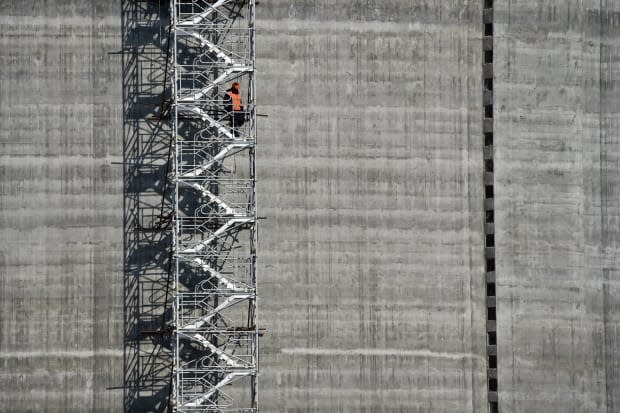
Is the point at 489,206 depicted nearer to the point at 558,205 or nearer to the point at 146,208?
the point at 558,205

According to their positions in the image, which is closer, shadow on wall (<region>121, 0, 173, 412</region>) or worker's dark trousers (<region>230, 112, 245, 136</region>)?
worker's dark trousers (<region>230, 112, 245, 136</region>)

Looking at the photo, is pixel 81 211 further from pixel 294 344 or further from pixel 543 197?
pixel 543 197

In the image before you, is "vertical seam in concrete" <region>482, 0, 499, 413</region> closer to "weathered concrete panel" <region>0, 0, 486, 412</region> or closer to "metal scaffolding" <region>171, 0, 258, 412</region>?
"weathered concrete panel" <region>0, 0, 486, 412</region>

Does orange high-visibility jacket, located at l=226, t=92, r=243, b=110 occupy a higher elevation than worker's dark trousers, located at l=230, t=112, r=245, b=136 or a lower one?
higher

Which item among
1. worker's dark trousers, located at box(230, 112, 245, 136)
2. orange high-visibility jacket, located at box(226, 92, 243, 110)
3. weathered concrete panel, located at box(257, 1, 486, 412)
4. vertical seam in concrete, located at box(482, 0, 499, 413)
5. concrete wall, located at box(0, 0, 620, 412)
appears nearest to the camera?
orange high-visibility jacket, located at box(226, 92, 243, 110)

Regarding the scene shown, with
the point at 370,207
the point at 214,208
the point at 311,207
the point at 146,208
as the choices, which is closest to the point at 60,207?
the point at 146,208

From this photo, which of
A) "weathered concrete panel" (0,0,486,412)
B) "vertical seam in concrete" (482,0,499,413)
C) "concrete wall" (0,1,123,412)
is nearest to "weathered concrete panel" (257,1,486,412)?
"weathered concrete panel" (0,0,486,412)

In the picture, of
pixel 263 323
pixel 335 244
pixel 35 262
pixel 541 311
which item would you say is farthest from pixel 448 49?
pixel 35 262
